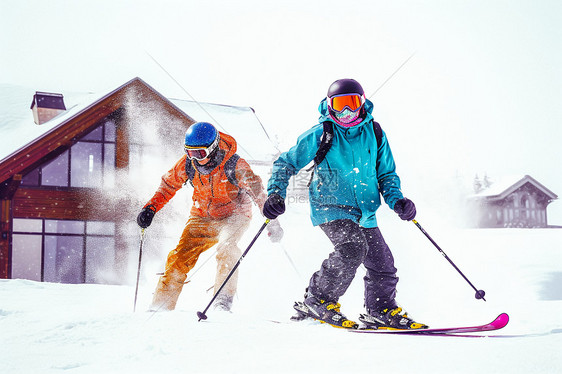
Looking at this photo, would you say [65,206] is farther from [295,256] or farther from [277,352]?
[277,352]

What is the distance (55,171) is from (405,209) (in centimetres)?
1148

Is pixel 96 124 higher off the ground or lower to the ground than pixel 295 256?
higher

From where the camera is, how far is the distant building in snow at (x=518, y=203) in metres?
30.6

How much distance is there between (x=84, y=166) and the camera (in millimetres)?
12680

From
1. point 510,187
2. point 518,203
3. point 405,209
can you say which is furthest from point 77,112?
point 518,203

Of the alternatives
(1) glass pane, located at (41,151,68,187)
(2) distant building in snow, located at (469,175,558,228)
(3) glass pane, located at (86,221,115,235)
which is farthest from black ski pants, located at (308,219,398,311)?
(2) distant building in snow, located at (469,175,558,228)

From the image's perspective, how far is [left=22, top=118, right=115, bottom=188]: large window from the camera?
494 inches

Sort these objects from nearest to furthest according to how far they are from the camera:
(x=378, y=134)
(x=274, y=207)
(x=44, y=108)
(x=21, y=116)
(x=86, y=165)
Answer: (x=274, y=207) < (x=378, y=134) < (x=86, y=165) < (x=44, y=108) < (x=21, y=116)

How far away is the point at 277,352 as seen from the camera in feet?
8.24

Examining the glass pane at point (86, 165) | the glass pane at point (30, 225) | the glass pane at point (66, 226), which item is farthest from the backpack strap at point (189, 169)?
the glass pane at point (30, 225)

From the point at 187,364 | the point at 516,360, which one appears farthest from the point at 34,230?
the point at 516,360

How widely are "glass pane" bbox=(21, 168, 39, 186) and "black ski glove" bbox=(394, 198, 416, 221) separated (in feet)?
38.1

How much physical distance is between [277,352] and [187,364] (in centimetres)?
49

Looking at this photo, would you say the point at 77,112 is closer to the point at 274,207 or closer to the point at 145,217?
the point at 145,217
